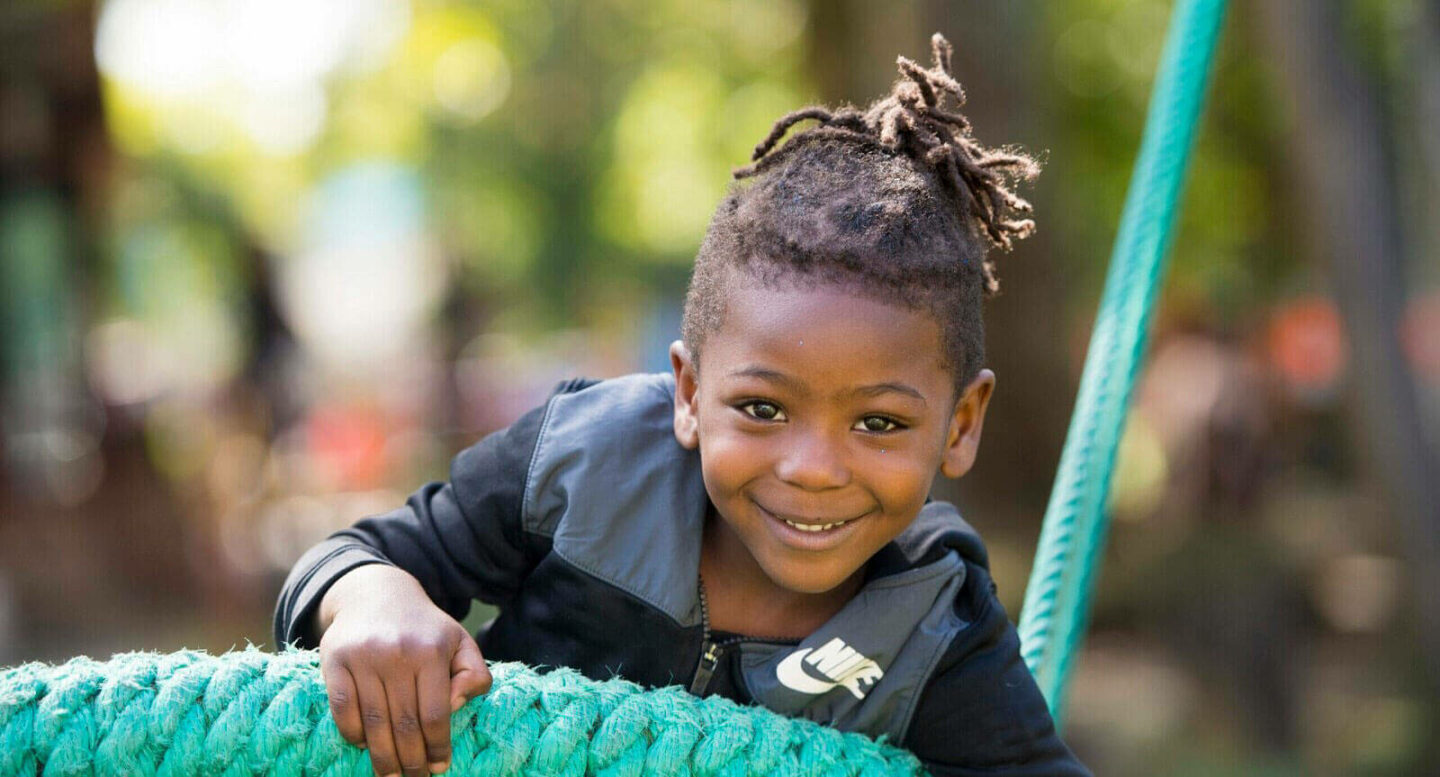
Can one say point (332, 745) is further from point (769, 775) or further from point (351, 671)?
point (769, 775)

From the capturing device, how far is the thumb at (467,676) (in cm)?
97

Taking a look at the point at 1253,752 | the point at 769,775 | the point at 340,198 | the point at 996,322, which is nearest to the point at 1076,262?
the point at 996,322

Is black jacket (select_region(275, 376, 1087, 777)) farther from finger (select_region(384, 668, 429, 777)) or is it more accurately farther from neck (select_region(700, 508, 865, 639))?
finger (select_region(384, 668, 429, 777))

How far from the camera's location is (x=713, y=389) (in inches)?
48.2

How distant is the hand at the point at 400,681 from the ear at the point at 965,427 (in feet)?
1.69

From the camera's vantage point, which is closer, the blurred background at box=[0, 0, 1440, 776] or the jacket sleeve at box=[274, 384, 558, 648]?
the jacket sleeve at box=[274, 384, 558, 648]

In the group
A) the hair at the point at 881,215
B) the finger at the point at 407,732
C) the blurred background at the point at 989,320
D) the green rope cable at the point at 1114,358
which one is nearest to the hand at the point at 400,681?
the finger at the point at 407,732

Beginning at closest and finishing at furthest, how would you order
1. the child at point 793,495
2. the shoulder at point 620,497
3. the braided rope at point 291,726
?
the braided rope at point 291,726, the child at point 793,495, the shoulder at point 620,497

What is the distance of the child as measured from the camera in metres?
1.18

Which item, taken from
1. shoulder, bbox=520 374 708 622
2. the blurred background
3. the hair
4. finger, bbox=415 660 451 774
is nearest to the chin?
shoulder, bbox=520 374 708 622

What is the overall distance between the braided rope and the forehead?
0.96ft

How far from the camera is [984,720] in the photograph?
1.21 meters

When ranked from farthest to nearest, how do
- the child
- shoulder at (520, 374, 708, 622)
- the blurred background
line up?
the blurred background, shoulder at (520, 374, 708, 622), the child

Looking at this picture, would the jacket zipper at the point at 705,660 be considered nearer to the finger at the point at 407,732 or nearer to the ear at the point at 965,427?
the ear at the point at 965,427
